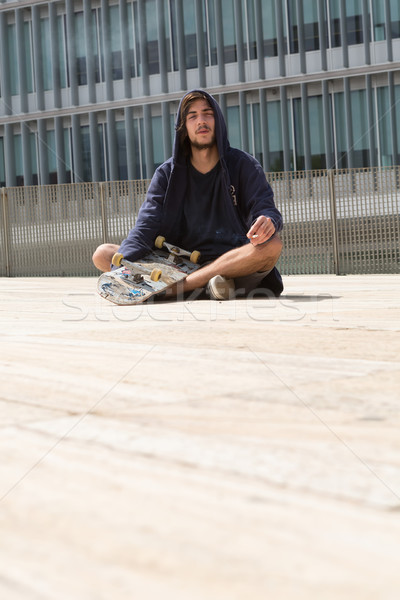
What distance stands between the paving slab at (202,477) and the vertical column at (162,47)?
1791 centimetres

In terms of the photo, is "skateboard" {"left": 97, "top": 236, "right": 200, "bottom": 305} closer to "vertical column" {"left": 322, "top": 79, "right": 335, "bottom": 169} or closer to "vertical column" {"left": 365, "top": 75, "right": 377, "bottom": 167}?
"vertical column" {"left": 365, "top": 75, "right": 377, "bottom": 167}

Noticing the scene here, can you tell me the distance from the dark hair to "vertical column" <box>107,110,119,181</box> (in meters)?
15.4

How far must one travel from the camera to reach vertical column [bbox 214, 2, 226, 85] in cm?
1831

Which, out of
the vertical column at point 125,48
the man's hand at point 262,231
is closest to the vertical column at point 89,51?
the vertical column at point 125,48

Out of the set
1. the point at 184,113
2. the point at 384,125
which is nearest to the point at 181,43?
the point at 384,125

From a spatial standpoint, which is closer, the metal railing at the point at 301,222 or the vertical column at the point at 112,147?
the metal railing at the point at 301,222

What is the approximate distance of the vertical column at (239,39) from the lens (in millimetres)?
18125

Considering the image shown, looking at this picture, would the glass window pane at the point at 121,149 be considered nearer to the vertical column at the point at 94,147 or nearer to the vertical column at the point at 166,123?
the vertical column at the point at 94,147

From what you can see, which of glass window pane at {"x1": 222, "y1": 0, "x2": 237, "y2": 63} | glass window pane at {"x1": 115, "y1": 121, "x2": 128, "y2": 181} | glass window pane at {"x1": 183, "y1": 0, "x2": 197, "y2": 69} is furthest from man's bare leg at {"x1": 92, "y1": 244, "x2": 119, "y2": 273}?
glass window pane at {"x1": 115, "y1": 121, "x2": 128, "y2": 181}

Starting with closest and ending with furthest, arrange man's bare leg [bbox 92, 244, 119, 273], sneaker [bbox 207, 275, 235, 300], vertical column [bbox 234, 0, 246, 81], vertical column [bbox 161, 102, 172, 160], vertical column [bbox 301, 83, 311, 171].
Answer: sneaker [bbox 207, 275, 235, 300]
man's bare leg [bbox 92, 244, 119, 273]
vertical column [bbox 301, 83, 311, 171]
vertical column [bbox 234, 0, 246, 81]
vertical column [bbox 161, 102, 172, 160]

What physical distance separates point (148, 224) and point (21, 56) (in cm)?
1749

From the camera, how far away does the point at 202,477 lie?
68 cm

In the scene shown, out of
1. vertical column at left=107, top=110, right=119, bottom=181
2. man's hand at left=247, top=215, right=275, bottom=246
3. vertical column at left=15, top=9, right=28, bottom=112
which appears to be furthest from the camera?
vertical column at left=15, top=9, right=28, bottom=112

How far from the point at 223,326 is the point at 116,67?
706 inches
